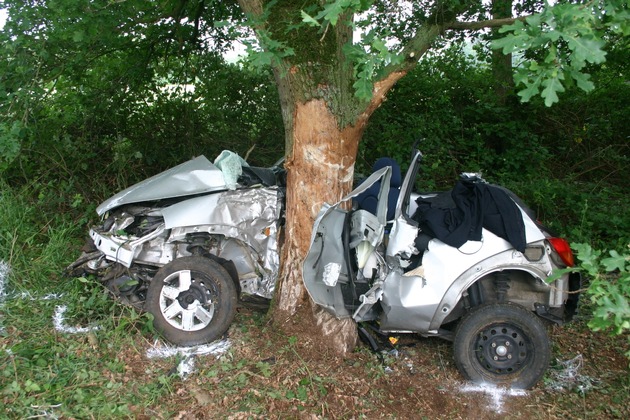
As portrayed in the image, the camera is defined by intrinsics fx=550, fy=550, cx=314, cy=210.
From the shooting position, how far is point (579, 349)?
5.05m

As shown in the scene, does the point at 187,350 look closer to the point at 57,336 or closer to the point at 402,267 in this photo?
the point at 57,336

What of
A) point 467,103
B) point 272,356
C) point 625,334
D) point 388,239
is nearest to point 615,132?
point 467,103

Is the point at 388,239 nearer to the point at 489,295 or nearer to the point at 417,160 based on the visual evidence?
the point at 417,160

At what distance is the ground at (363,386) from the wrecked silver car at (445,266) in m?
0.27

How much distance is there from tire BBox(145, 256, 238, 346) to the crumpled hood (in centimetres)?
61

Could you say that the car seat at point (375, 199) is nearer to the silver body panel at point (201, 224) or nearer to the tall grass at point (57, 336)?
the silver body panel at point (201, 224)

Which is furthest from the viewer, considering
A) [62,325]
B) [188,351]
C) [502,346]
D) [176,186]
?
[176,186]

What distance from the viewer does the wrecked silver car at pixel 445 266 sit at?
4.27 m

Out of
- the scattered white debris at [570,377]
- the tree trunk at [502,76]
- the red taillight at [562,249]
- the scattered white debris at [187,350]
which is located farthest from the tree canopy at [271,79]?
the scattered white debris at [570,377]

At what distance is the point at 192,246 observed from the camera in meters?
5.00

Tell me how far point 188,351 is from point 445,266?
2.26 meters

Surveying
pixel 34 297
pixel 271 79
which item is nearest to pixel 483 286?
pixel 34 297

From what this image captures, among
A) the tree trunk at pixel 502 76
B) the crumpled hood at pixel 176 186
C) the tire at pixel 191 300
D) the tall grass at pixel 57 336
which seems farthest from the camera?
the tree trunk at pixel 502 76

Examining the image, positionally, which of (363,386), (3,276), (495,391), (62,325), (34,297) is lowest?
(495,391)
